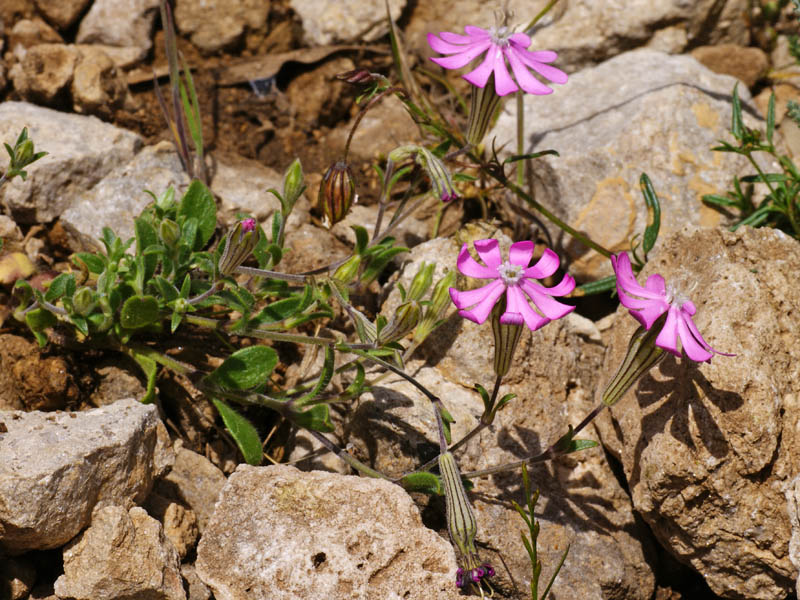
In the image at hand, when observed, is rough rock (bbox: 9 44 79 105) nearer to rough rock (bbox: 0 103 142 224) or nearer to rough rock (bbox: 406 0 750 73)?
rough rock (bbox: 0 103 142 224)

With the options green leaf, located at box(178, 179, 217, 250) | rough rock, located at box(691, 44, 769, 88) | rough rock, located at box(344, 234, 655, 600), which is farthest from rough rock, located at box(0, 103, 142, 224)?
rough rock, located at box(691, 44, 769, 88)

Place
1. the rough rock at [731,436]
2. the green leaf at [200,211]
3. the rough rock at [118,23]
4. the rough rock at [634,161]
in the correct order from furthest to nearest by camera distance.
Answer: the rough rock at [118,23] < the rough rock at [634,161] < the green leaf at [200,211] < the rough rock at [731,436]

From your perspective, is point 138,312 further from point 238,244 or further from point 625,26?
point 625,26

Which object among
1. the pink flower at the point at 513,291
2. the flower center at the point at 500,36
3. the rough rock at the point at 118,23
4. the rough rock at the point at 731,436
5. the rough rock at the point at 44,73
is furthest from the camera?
the rough rock at the point at 118,23

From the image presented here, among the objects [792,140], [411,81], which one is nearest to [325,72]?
[411,81]

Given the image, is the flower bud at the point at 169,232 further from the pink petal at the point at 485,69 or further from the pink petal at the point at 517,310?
the pink petal at the point at 517,310

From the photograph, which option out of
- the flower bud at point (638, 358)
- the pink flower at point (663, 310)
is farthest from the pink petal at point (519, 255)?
the flower bud at point (638, 358)
